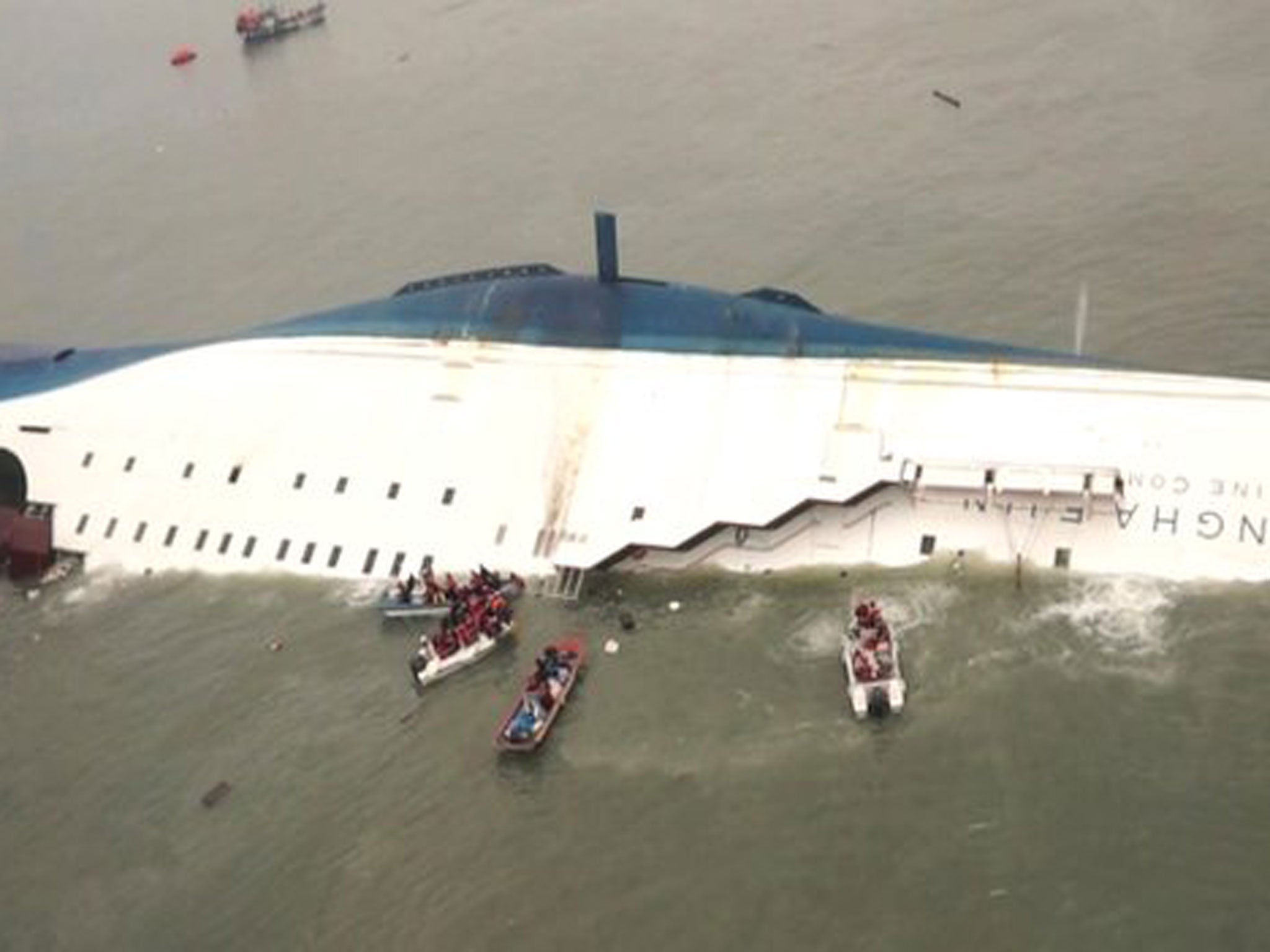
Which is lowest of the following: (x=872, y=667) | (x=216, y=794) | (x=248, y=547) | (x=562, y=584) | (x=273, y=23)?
(x=216, y=794)

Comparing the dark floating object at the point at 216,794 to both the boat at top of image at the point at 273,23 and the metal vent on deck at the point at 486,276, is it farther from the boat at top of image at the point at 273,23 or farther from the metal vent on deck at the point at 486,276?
the boat at top of image at the point at 273,23

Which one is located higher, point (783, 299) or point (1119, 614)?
point (783, 299)

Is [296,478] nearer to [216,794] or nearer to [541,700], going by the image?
[216,794]

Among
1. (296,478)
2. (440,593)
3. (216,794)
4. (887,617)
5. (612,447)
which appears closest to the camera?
(216,794)

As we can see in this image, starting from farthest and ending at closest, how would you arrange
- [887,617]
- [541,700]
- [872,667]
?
[887,617] < [541,700] < [872,667]

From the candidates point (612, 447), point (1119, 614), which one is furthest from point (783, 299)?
point (1119, 614)

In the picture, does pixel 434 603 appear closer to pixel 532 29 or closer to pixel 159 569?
pixel 159 569
